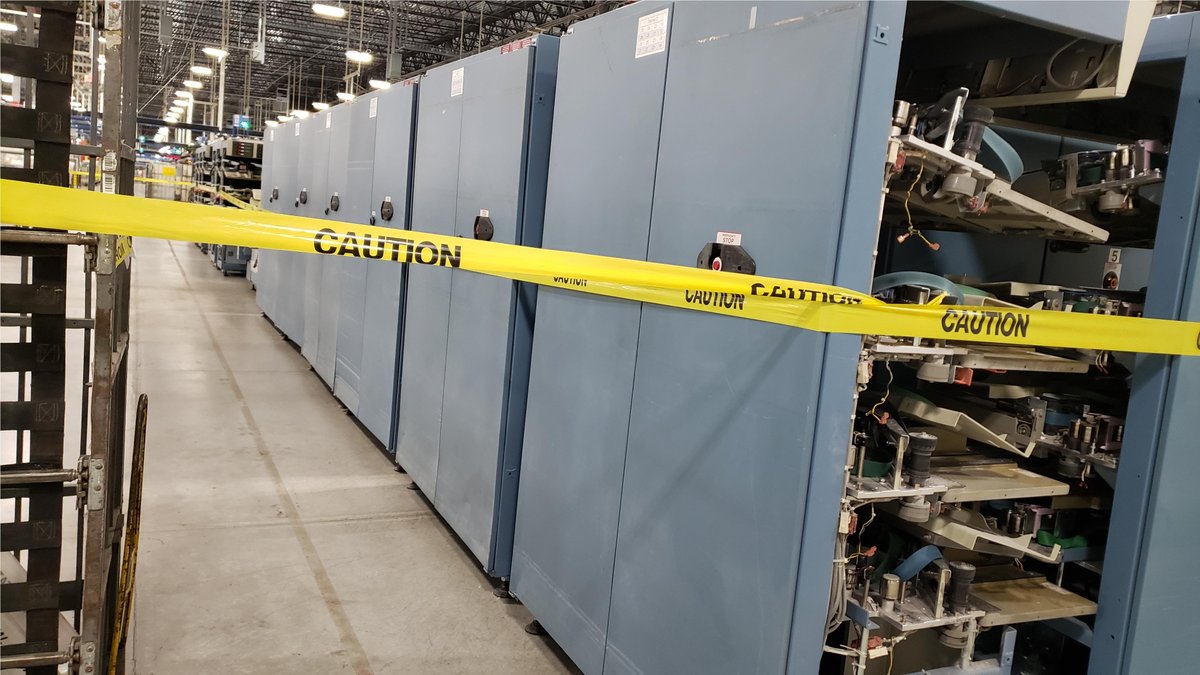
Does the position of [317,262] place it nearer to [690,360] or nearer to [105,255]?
[105,255]

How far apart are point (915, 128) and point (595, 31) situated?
51.9 inches

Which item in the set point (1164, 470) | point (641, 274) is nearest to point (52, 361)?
point (641, 274)

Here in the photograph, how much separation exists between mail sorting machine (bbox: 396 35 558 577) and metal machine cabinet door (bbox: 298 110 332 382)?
2.66m

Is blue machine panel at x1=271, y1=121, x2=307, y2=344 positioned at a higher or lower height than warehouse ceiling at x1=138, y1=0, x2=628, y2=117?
lower

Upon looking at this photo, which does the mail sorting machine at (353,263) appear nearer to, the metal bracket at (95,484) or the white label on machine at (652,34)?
the white label on machine at (652,34)

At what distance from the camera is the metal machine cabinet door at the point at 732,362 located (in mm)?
1996

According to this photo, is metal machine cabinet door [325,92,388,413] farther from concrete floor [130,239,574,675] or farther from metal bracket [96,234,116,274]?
metal bracket [96,234,116,274]

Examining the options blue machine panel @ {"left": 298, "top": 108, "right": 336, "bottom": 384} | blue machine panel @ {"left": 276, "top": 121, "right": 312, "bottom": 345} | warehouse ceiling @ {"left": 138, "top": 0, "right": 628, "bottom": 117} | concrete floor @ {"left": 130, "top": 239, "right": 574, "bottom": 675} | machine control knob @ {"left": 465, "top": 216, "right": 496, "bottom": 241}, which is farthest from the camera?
warehouse ceiling @ {"left": 138, "top": 0, "right": 628, "bottom": 117}

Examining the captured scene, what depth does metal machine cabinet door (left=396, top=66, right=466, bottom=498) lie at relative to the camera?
4.28 meters

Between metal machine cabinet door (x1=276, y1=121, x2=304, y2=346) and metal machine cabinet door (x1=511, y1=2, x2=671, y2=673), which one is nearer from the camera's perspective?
metal machine cabinet door (x1=511, y1=2, x2=671, y2=673)

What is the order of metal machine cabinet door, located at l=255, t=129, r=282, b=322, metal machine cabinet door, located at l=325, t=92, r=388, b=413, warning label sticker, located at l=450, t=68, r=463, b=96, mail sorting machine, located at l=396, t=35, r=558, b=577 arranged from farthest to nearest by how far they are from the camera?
metal machine cabinet door, located at l=255, t=129, r=282, b=322, metal machine cabinet door, located at l=325, t=92, r=388, b=413, warning label sticker, located at l=450, t=68, r=463, b=96, mail sorting machine, located at l=396, t=35, r=558, b=577

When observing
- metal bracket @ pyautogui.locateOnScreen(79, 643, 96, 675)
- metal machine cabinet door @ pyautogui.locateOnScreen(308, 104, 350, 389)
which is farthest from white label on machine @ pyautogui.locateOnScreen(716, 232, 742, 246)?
metal machine cabinet door @ pyautogui.locateOnScreen(308, 104, 350, 389)

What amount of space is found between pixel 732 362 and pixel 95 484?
165 centimetres

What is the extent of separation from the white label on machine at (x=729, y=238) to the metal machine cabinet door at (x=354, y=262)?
3836 millimetres
